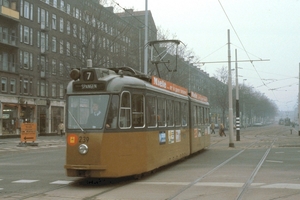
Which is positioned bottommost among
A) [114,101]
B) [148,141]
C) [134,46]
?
[148,141]

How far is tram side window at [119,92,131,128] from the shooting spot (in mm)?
11523

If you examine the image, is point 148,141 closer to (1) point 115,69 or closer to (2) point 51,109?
(1) point 115,69

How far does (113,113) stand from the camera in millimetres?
11289

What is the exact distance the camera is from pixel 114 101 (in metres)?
11.4

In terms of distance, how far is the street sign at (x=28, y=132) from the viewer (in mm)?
31319

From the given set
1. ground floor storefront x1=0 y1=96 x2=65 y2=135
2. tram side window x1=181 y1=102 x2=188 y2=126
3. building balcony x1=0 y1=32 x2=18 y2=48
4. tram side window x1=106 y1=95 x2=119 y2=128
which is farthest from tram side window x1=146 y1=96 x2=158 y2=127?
building balcony x1=0 y1=32 x2=18 y2=48

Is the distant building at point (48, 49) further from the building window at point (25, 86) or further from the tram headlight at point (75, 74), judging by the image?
the tram headlight at point (75, 74)

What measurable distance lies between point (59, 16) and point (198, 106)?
4198 centimetres

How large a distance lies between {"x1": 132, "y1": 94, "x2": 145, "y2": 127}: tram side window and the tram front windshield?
102 cm

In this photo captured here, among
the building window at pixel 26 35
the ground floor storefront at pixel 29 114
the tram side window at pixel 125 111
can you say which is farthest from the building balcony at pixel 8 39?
the tram side window at pixel 125 111

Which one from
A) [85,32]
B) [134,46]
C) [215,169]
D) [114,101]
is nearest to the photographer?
[114,101]

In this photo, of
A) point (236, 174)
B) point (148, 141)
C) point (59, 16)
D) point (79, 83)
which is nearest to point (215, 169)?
point (236, 174)

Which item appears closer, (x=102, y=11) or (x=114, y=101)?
(x=114, y=101)

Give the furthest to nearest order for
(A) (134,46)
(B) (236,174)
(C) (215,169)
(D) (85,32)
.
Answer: (A) (134,46)
(D) (85,32)
(C) (215,169)
(B) (236,174)
